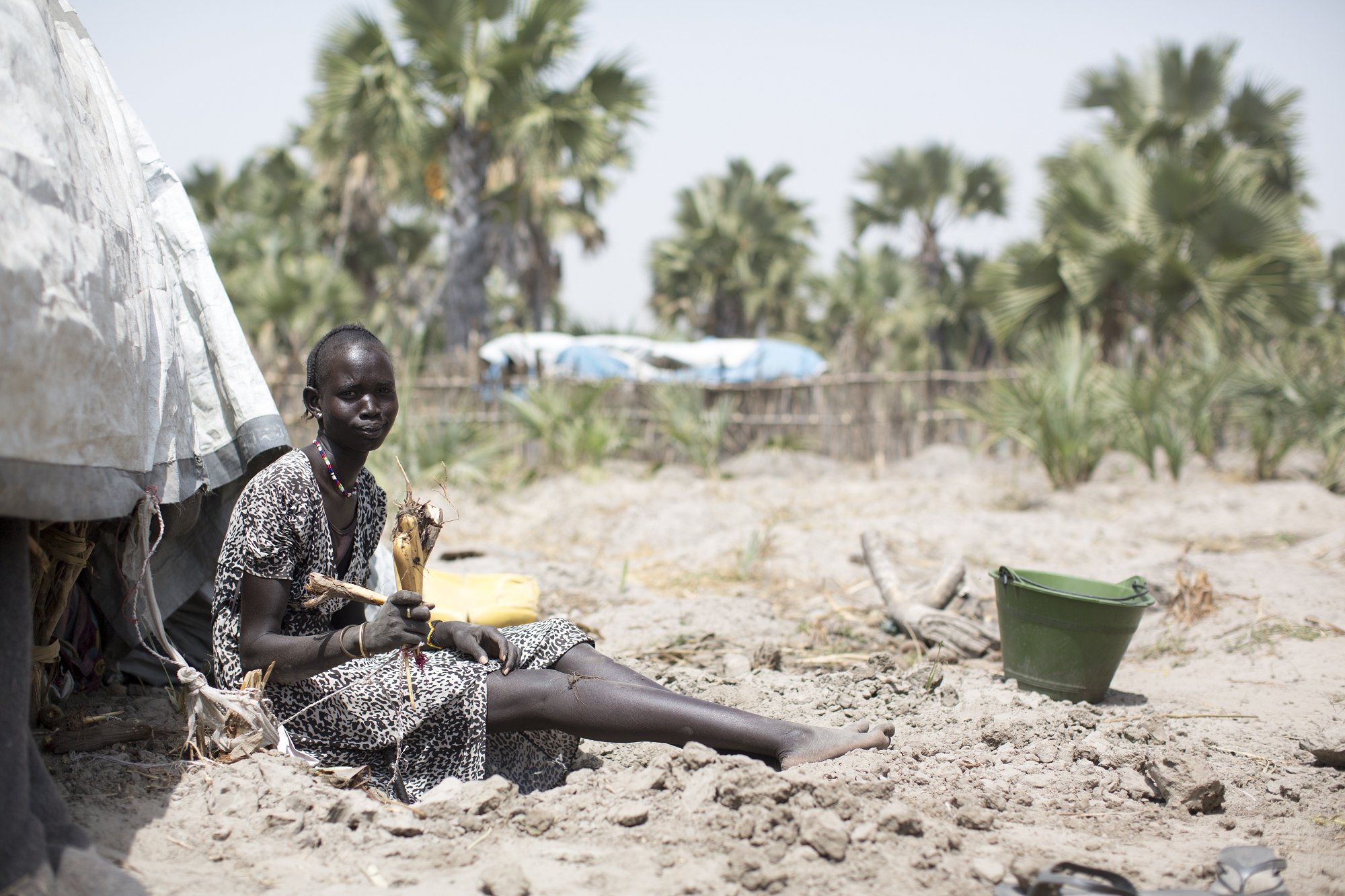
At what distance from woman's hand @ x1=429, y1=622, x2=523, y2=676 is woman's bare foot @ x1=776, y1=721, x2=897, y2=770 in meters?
0.76

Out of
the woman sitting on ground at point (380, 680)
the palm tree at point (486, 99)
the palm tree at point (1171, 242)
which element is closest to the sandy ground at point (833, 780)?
the woman sitting on ground at point (380, 680)

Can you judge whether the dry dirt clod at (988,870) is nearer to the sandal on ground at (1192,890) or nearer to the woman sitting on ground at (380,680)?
the sandal on ground at (1192,890)

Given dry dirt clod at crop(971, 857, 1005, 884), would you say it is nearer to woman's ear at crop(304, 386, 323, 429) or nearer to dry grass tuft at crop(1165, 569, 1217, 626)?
woman's ear at crop(304, 386, 323, 429)

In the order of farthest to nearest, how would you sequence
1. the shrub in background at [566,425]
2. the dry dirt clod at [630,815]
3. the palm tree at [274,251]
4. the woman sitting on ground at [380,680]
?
the palm tree at [274,251] → the shrub in background at [566,425] → the woman sitting on ground at [380,680] → the dry dirt clod at [630,815]

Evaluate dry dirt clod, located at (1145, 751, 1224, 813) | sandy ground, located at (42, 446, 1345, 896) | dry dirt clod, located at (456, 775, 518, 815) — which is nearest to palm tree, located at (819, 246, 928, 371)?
sandy ground, located at (42, 446, 1345, 896)

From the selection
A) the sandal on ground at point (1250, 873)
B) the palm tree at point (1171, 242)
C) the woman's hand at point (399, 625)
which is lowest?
the sandal on ground at point (1250, 873)

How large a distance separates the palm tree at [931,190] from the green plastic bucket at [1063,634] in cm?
2194

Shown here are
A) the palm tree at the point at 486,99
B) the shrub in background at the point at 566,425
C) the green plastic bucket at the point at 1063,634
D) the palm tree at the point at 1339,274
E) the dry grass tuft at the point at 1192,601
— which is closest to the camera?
the green plastic bucket at the point at 1063,634

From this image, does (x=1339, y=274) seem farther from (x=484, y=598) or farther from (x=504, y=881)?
(x=504, y=881)

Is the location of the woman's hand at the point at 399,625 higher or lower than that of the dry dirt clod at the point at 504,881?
higher

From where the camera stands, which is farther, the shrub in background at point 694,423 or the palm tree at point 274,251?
the palm tree at point 274,251

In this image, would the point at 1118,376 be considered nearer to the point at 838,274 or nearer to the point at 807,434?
the point at 807,434

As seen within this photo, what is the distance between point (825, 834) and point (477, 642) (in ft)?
3.18

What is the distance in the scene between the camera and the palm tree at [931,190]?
77.1 feet
